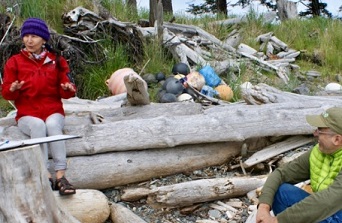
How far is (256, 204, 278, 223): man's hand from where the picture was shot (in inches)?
135

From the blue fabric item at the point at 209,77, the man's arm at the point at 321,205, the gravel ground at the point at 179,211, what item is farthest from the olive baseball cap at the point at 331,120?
the blue fabric item at the point at 209,77

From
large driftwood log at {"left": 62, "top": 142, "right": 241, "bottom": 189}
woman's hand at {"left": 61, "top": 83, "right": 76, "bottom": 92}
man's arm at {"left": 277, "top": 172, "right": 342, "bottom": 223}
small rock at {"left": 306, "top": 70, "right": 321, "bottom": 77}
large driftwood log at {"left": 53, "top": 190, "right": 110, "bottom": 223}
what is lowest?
large driftwood log at {"left": 53, "top": 190, "right": 110, "bottom": 223}

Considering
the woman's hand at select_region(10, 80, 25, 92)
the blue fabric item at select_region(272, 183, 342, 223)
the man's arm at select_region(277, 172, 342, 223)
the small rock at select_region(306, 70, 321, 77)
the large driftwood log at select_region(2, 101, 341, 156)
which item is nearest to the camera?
the man's arm at select_region(277, 172, 342, 223)

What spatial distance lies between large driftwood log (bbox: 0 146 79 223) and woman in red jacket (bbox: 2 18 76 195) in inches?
44.0

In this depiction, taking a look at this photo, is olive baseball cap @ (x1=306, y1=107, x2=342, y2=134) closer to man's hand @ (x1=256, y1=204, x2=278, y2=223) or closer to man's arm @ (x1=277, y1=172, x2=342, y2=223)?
man's arm @ (x1=277, y1=172, x2=342, y2=223)

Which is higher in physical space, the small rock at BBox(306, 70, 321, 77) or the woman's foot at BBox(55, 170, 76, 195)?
the small rock at BBox(306, 70, 321, 77)

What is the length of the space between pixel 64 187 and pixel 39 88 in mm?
932

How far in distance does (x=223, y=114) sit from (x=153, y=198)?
1.28 meters

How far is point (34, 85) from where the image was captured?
185 inches

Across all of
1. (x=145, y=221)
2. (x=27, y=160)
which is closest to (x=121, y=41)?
(x=145, y=221)

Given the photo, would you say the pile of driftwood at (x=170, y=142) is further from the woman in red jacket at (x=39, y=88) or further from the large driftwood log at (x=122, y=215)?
the woman in red jacket at (x=39, y=88)

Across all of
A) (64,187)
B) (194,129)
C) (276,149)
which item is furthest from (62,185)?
(276,149)

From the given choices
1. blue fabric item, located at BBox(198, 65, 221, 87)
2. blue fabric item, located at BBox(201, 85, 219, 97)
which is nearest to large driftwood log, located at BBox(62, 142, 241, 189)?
blue fabric item, located at BBox(201, 85, 219, 97)

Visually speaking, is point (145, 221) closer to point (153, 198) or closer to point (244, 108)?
point (153, 198)
